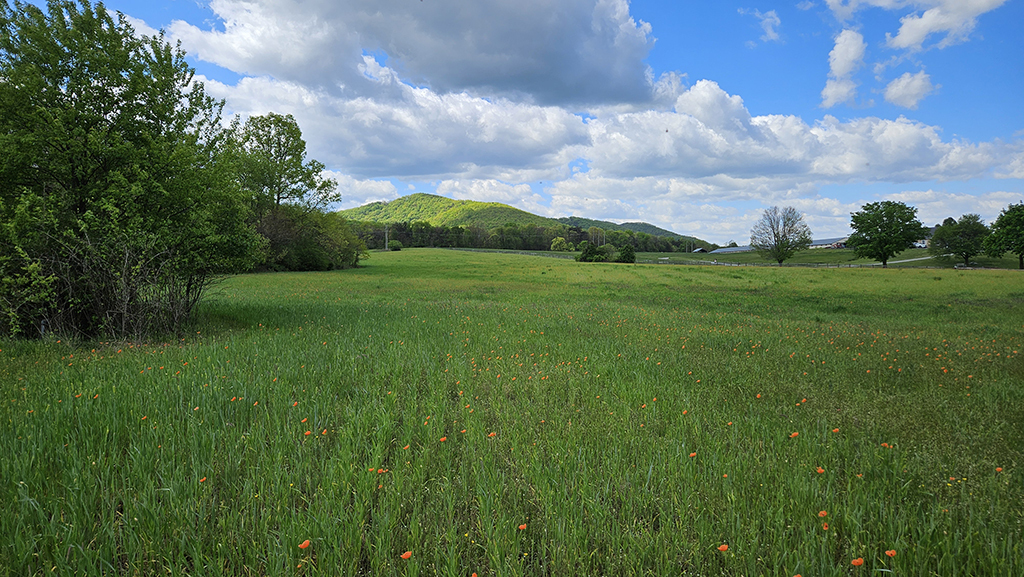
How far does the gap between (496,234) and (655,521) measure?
12632 centimetres

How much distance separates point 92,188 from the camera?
9.38m

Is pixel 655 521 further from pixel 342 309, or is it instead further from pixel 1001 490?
pixel 342 309

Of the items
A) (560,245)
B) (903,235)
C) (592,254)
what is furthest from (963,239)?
(560,245)

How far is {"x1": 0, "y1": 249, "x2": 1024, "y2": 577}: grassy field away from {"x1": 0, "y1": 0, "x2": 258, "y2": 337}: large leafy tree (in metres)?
1.21

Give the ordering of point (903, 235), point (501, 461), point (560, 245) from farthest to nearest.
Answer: point (560, 245)
point (903, 235)
point (501, 461)

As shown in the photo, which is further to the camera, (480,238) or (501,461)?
(480,238)

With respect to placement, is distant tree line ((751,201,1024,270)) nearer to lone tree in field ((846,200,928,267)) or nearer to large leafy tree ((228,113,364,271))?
lone tree in field ((846,200,928,267))

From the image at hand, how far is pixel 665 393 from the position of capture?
246 inches

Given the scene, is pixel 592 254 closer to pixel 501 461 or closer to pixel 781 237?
pixel 781 237

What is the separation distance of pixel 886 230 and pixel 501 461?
84.3m

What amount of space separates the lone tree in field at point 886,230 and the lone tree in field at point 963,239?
6.96 m

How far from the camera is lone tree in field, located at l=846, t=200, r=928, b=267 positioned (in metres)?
63.7

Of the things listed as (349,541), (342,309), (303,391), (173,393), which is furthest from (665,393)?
(342,309)

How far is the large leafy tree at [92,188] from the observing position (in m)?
8.62
